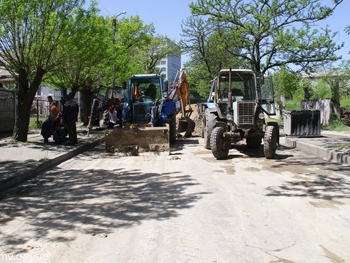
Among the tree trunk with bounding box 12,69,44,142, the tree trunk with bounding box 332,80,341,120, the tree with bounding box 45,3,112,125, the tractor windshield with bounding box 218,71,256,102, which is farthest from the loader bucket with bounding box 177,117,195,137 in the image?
the tree trunk with bounding box 332,80,341,120

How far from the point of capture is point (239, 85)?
1248 cm

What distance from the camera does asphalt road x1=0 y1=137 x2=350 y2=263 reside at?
13.3 ft

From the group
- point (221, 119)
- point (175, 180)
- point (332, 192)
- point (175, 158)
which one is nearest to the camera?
point (332, 192)

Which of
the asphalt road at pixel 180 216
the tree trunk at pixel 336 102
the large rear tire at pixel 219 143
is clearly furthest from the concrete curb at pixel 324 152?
the tree trunk at pixel 336 102

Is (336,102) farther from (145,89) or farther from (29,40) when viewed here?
(29,40)

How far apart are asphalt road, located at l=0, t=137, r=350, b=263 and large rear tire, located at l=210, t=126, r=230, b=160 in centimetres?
137

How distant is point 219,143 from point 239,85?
2.82 m

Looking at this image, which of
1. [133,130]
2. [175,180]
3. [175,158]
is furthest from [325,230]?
[133,130]

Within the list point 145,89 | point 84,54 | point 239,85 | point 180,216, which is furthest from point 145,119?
point 180,216

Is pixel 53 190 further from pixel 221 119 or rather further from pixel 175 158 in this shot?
pixel 221 119

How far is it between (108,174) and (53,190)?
170 centimetres

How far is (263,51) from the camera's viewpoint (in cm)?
2247

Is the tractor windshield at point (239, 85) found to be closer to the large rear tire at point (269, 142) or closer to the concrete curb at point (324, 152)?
the large rear tire at point (269, 142)

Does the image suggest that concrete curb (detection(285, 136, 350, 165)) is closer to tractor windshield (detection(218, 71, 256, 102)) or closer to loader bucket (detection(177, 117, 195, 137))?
tractor windshield (detection(218, 71, 256, 102))
